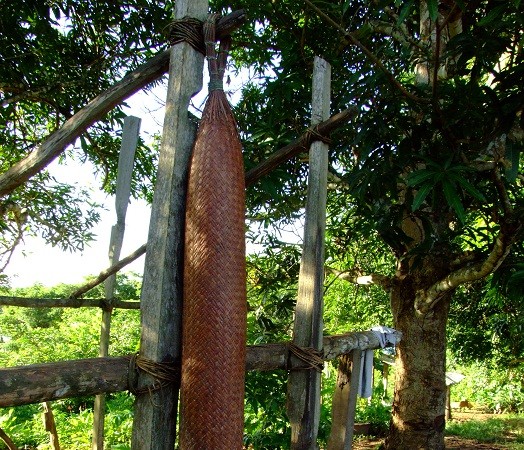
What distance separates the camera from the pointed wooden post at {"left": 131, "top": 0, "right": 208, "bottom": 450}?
1305mm

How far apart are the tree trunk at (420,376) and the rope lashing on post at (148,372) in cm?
329

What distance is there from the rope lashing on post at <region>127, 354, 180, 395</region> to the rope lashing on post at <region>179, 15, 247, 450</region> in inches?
2.5

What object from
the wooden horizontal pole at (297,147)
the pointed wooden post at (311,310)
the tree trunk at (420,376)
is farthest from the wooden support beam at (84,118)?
the tree trunk at (420,376)

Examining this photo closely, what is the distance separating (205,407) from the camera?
1.21m

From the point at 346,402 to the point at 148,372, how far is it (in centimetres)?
111

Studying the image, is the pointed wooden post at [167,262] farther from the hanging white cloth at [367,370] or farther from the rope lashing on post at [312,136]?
the hanging white cloth at [367,370]

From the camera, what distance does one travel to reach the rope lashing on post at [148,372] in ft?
4.21

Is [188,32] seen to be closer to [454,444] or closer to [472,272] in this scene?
[472,272]

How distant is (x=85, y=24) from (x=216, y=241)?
9.76ft

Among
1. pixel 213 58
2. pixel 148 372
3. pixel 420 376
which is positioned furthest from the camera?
pixel 420 376

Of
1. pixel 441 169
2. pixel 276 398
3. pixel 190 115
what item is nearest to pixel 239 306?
pixel 190 115

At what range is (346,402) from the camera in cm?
213

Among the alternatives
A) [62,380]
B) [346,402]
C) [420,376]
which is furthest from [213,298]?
[420,376]

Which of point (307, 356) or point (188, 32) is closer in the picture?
point (188, 32)
